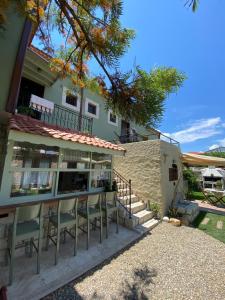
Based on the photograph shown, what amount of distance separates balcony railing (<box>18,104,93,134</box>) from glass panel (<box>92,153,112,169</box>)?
3.40 m

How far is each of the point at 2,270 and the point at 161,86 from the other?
6.40m

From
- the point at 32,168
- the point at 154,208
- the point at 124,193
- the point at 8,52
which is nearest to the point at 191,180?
the point at 154,208

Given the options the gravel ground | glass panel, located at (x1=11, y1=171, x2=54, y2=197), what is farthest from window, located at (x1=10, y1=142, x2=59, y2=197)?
the gravel ground

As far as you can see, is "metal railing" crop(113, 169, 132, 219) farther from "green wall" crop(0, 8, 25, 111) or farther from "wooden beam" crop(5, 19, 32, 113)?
"green wall" crop(0, 8, 25, 111)

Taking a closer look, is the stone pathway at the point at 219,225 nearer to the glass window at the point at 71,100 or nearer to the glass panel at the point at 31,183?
the glass panel at the point at 31,183

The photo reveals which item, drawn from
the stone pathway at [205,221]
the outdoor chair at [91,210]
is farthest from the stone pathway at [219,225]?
the outdoor chair at [91,210]

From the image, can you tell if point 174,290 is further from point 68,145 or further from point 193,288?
point 68,145

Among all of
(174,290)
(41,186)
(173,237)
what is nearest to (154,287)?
(174,290)

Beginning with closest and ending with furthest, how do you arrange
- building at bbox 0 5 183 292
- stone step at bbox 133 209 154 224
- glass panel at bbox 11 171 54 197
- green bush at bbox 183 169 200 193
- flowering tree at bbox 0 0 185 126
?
flowering tree at bbox 0 0 185 126, building at bbox 0 5 183 292, glass panel at bbox 11 171 54 197, stone step at bbox 133 209 154 224, green bush at bbox 183 169 200 193

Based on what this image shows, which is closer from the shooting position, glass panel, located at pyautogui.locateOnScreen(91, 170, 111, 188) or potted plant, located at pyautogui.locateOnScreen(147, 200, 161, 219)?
glass panel, located at pyautogui.locateOnScreen(91, 170, 111, 188)

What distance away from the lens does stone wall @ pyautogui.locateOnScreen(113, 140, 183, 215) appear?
9891 millimetres

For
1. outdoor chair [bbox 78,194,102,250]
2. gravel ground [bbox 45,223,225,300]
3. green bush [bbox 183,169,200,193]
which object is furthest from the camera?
Result: green bush [bbox 183,169,200,193]

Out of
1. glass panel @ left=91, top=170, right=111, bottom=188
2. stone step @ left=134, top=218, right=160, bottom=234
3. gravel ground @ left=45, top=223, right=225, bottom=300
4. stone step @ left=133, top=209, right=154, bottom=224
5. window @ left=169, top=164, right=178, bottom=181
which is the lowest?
gravel ground @ left=45, top=223, right=225, bottom=300

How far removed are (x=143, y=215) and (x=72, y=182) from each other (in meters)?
4.20
